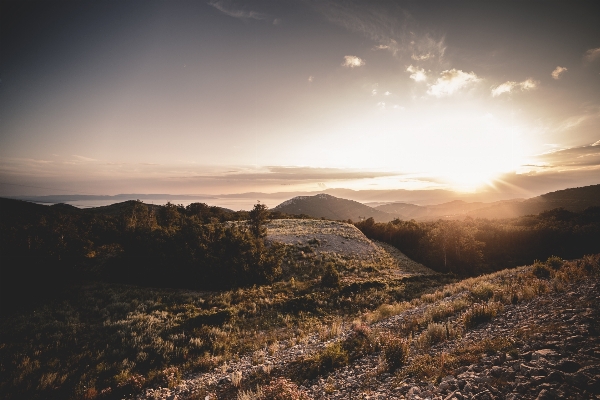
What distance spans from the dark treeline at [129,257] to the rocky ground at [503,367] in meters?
14.8

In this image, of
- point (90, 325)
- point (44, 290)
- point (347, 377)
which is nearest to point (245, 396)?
point (347, 377)

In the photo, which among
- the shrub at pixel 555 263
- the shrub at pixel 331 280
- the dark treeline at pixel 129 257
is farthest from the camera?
the shrub at pixel 331 280

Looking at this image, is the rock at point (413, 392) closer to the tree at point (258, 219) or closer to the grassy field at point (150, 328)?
the grassy field at point (150, 328)

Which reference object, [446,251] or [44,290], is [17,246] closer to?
[44,290]

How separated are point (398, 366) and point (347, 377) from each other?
1.72 metres

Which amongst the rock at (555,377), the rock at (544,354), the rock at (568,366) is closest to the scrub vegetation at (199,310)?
the rock at (544,354)

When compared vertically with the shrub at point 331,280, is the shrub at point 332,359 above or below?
above

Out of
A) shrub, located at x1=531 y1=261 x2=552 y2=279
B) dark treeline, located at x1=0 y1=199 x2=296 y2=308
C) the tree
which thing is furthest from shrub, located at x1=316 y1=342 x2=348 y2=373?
the tree

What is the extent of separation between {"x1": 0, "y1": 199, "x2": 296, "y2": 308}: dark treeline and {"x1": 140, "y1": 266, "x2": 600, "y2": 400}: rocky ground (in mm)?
14798

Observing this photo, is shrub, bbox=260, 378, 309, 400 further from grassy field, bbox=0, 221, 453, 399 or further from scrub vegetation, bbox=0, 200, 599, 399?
grassy field, bbox=0, 221, 453, 399

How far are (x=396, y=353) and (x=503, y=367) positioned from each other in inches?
122

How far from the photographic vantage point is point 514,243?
4294cm

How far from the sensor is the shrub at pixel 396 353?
7984mm

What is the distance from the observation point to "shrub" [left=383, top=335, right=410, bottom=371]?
798 cm
